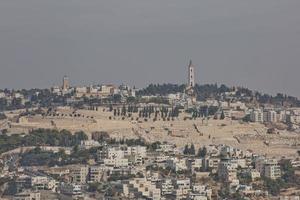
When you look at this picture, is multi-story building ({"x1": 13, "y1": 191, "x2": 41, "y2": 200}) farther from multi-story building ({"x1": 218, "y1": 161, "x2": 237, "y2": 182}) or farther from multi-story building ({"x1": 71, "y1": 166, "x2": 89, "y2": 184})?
multi-story building ({"x1": 218, "y1": 161, "x2": 237, "y2": 182})

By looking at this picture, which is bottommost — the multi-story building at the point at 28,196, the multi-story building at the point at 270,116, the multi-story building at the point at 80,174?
the multi-story building at the point at 28,196

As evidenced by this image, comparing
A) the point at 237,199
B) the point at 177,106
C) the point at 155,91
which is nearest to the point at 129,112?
the point at 177,106

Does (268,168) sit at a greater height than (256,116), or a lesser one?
lesser

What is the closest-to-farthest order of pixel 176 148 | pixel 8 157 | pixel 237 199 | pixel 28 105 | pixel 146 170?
pixel 237 199 < pixel 146 170 < pixel 8 157 < pixel 176 148 < pixel 28 105

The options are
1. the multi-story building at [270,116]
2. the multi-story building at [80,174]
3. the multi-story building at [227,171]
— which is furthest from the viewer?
the multi-story building at [270,116]

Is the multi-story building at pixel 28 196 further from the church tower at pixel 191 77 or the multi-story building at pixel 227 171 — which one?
the church tower at pixel 191 77

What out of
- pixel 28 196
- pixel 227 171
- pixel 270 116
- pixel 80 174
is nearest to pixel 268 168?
pixel 227 171

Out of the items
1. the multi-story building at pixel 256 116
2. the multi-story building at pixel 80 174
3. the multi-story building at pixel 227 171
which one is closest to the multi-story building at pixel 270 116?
the multi-story building at pixel 256 116

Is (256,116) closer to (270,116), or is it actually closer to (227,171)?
(270,116)

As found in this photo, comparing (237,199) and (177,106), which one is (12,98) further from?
(237,199)

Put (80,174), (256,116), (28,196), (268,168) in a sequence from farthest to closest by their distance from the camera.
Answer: (256,116)
(268,168)
(80,174)
(28,196)

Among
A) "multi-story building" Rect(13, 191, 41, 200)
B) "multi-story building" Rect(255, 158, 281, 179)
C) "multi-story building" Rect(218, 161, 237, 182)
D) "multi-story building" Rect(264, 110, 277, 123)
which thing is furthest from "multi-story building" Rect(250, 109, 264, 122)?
"multi-story building" Rect(13, 191, 41, 200)
